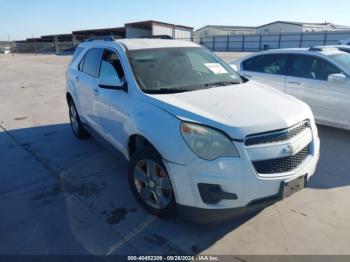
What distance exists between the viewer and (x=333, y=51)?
5.73 meters

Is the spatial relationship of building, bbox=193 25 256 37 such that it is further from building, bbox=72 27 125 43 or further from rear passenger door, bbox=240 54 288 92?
rear passenger door, bbox=240 54 288 92

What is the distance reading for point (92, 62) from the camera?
15.1 ft

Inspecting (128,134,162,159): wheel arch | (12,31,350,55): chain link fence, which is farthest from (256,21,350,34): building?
(128,134,162,159): wheel arch

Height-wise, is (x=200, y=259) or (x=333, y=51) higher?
(x=333, y=51)

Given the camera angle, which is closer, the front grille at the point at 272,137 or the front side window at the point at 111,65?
the front grille at the point at 272,137

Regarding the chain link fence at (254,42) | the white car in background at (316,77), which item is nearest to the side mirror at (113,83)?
the white car in background at (316,77)

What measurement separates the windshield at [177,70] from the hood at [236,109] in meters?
0.24

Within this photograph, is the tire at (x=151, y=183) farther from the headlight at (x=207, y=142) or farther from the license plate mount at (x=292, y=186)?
the license plate mount at (x=292, y=186)

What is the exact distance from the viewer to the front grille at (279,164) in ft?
8.25

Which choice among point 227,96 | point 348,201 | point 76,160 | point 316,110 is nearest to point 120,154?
point 76,160

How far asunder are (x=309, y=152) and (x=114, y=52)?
8.47 feet

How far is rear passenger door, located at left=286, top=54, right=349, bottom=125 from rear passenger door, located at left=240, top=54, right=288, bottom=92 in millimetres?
169

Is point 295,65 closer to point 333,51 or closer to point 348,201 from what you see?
point 333,51

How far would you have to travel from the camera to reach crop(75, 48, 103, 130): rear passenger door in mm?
4340
